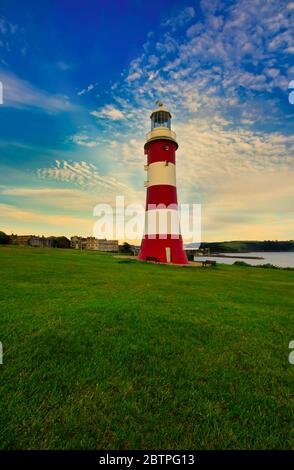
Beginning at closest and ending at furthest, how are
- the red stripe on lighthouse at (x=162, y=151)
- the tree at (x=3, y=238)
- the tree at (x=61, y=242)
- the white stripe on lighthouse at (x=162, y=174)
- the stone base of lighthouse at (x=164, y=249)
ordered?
the stone base of lighthouse at (x=164, y=249), the white stripe on lighthouse at (x=162, y=174), the red stripe on lighthouse at (x=162, y=151), the tree at (x=3, y=238), the tree at (x=61, y=242)

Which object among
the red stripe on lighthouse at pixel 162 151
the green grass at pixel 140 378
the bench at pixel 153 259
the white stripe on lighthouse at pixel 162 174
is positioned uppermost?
the red stripe on lighthouse at pixel 162 151

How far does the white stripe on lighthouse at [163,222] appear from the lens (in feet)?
71.9

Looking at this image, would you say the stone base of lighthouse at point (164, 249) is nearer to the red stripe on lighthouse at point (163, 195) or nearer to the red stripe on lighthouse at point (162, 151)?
the red stripe on lighthouse at point (163, 195)

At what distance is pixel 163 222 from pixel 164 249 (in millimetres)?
2766

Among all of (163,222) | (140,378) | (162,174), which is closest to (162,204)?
(163,222)

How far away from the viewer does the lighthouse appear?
72.0ft

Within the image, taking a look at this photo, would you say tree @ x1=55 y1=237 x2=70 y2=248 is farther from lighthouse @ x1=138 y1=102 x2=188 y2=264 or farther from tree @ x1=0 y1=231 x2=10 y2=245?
lighthouse @ x1=138 y1=102 x2=188 y2=264

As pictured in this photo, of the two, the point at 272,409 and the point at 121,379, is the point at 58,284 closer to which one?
the point at 121,379

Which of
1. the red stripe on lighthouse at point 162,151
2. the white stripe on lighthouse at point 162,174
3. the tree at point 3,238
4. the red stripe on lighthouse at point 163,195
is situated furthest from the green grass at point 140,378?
the tree at point 3,238

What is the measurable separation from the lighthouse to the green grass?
15.9 m

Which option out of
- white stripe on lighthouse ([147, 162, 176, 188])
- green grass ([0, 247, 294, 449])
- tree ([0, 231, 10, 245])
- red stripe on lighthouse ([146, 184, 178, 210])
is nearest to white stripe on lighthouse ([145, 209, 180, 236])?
red stripe on lighthouse ([146, 184, 178, 210])

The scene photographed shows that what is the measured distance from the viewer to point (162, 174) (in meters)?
22.3

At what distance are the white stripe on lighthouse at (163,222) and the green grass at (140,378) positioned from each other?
16.0m

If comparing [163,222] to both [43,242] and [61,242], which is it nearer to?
[61,242]
